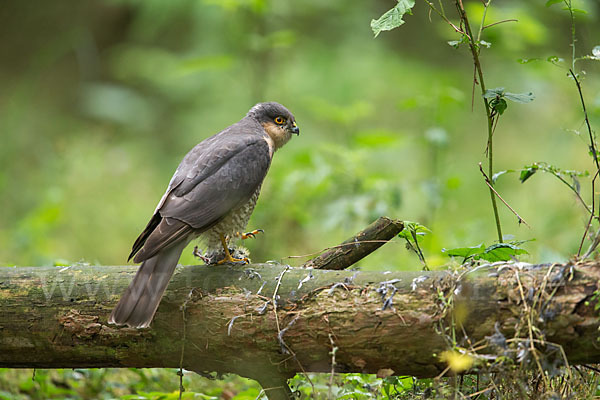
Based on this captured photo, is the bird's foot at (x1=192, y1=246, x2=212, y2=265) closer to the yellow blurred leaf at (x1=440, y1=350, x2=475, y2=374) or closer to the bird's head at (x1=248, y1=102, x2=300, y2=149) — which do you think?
the bird's head at (x1=248, y1=102, x2=300, y2=149)

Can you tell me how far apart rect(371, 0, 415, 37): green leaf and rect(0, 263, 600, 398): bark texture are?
94 centimetres

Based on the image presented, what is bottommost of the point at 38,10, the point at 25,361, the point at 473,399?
the point at 473,399

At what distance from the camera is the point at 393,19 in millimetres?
2439

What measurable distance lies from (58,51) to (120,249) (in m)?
4.32

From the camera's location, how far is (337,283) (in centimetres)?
226

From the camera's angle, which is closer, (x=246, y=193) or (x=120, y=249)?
(x=246, y=193)

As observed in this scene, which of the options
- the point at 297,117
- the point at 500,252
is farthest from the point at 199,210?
the point at 297,117

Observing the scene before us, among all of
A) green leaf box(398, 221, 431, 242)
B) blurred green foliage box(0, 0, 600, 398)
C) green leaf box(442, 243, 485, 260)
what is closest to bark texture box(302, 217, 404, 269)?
green leaf box(398, 221, 431, 242)

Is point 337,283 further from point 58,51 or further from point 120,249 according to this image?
point 58,51

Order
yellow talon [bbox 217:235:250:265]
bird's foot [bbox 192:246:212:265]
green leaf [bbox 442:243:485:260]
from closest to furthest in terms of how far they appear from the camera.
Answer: green leaf [bbox 442:243:485:260], yellow talon [bbox 217:235:250:265], bird's foot [bbox 192:246:212:265]

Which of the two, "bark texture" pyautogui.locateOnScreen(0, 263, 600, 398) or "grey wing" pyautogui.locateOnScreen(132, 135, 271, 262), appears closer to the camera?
"bark texture" pyautogui.locateOnScreen(0, 263, 600, 398)

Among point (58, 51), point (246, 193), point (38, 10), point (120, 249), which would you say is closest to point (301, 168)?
point (120, 249)

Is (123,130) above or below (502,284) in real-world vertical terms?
below

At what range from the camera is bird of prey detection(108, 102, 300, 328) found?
7.72ft
